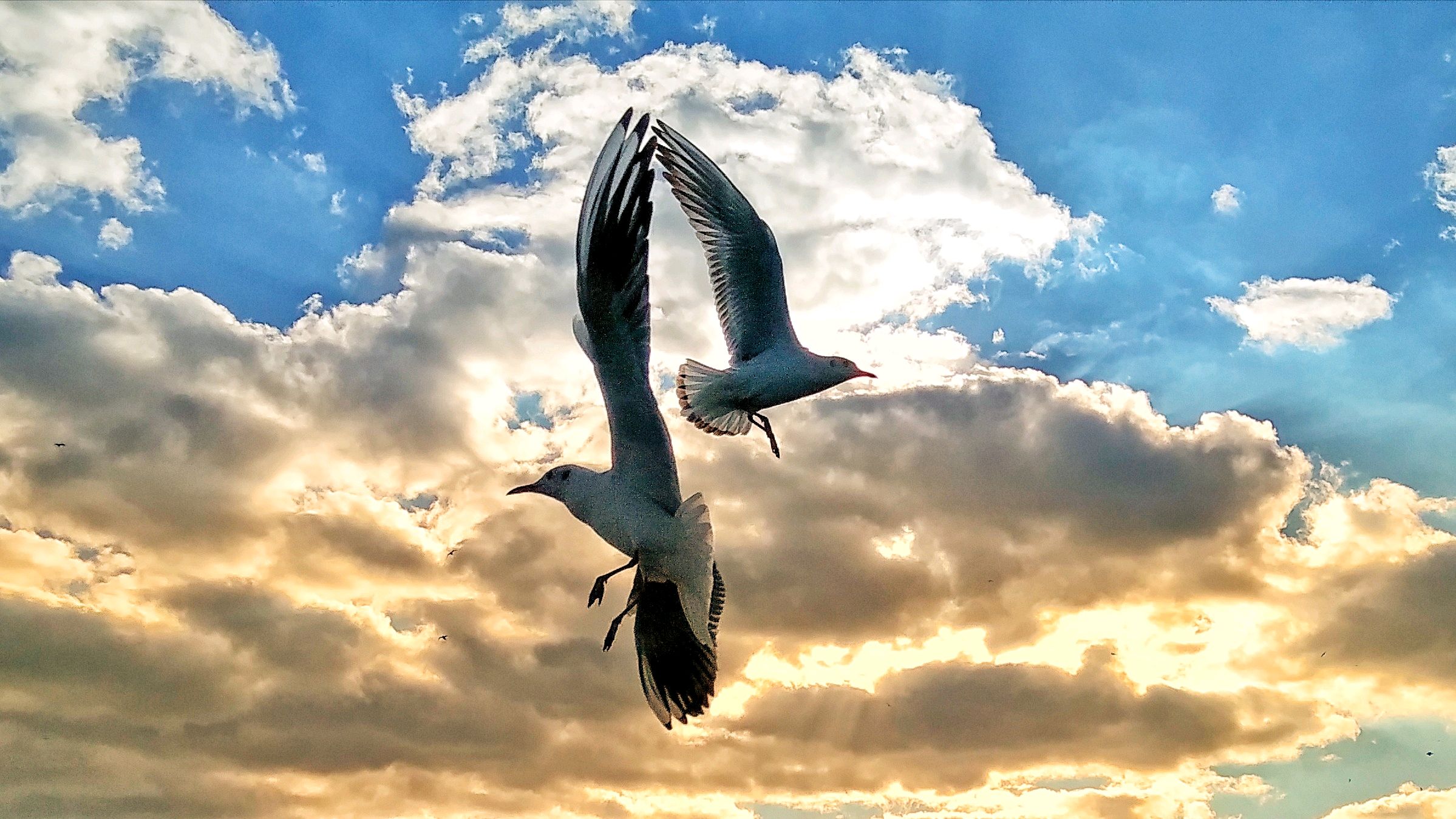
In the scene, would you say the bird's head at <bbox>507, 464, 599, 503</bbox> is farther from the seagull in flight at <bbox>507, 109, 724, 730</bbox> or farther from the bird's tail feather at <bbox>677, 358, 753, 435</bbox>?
the bird's tail feather at <bbox>677, 358, 753, 435</bbox>

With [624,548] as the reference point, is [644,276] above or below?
above

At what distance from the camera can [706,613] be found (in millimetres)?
8836

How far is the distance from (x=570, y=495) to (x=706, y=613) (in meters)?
1.33

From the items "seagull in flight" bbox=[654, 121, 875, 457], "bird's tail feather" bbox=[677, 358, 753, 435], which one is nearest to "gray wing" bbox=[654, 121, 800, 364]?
"seagull in flight" bbox=[654, 121, 875, 457]

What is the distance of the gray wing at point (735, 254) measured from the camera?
12578 mm

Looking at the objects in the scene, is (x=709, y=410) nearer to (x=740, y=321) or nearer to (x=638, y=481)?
(x=740, y=321)

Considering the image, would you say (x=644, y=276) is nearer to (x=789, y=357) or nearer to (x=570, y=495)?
(x=570, y=495)

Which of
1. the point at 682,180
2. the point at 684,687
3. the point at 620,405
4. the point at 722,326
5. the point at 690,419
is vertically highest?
the point at 682,180

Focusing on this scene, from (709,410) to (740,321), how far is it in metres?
1.08

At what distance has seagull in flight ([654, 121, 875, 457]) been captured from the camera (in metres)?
12.4

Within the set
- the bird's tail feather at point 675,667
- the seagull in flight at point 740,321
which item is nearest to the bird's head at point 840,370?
the seagull in flight at point 740,321

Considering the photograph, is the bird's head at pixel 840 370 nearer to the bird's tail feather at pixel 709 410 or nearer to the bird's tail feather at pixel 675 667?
the bird's tail feather at pixel 709 410

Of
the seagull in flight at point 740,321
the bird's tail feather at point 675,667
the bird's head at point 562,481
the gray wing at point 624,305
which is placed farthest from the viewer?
the seagull in flight at point 740,321

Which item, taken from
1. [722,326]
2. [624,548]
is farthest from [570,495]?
[722,326]
